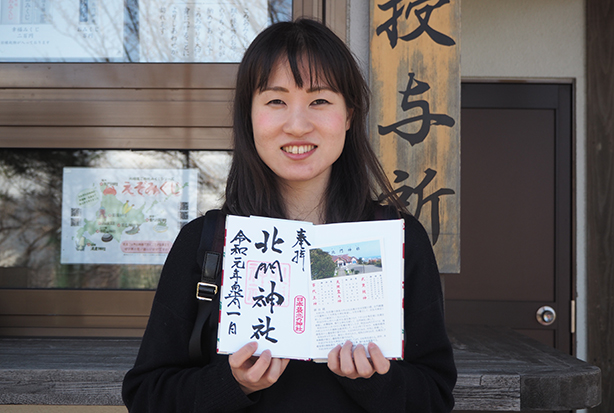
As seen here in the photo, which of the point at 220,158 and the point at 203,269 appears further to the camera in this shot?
the point at 220,158

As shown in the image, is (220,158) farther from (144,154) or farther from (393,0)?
(393,0)

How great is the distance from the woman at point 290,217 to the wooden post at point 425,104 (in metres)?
1.00

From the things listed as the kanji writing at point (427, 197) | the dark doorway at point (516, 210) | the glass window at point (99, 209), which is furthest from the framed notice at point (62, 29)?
the dark doorway at point (516, 210)

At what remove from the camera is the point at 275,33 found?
115 centimetres

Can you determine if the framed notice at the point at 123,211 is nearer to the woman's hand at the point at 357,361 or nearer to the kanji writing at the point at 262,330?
the kanji writing at the point at 262,330

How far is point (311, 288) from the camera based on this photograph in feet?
3.18

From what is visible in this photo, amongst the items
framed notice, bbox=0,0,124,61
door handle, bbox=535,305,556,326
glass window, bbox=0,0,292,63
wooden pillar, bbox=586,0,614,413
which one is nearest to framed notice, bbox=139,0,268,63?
glass window, bbox=0,0,292,63

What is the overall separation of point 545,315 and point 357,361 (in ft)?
9.77

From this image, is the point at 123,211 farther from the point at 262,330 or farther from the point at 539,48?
the point at 539,48

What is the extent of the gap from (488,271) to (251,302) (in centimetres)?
284

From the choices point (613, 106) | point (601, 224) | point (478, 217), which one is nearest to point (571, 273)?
point (601, 224)

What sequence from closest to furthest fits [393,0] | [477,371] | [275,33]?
1. [275,33]
2. [477,371]
3. [393,0]

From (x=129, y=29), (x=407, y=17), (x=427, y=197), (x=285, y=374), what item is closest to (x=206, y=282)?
(x=285, y=374)

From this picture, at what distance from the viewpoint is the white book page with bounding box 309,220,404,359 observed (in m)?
0.94
